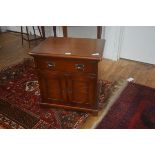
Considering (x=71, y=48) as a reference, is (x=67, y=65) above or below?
below

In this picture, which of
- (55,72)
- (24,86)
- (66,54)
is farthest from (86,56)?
(24,86)

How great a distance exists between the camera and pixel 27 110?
2.09 meters

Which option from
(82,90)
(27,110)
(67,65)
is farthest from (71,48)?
(27,110)

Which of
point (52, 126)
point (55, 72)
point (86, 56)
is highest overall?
→ point (86, 56)

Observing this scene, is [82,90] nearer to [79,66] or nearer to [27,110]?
[79,66]

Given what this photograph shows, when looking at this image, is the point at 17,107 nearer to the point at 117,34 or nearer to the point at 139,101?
the point at 139,101

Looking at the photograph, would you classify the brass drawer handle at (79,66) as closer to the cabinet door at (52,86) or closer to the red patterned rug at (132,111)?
the cabinet door at (52,86)

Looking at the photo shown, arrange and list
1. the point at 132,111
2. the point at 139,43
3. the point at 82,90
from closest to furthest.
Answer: the point at 82,90, the point at 132,111, the point at 139,43

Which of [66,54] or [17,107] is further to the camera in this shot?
[17,107]

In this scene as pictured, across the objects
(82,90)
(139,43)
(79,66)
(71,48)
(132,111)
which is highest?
(71,48)

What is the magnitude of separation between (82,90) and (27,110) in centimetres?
68

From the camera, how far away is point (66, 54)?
5.46ft

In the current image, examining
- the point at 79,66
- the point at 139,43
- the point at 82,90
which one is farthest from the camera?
the point at 139,43

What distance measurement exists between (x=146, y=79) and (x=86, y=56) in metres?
1.37
